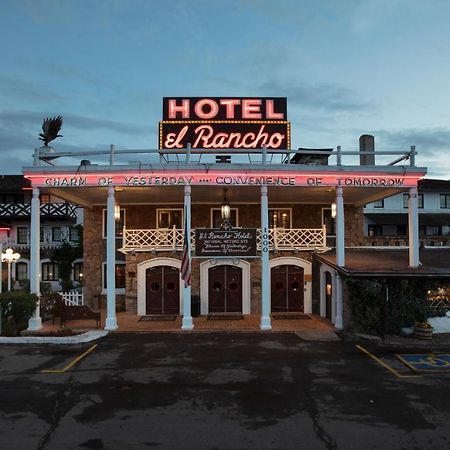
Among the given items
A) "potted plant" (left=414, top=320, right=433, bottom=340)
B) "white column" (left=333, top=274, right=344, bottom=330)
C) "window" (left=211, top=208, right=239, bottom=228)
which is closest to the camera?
"potted plant" (left=414, top=320, right=433, bottom=340)

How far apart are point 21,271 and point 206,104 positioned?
2647cm

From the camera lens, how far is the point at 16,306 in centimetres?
1414

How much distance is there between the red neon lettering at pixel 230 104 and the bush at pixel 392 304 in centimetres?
831

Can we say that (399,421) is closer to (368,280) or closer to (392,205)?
(368,280)

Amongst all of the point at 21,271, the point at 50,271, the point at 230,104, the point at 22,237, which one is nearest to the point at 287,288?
the point at 230,104

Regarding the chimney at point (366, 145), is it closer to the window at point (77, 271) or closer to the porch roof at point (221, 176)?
the porch roof at point (221, 176)

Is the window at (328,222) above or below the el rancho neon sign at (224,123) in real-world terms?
below

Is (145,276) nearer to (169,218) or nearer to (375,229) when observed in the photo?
(169,218)

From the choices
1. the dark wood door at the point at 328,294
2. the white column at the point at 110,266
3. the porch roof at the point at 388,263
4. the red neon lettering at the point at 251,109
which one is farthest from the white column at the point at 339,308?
the white column at the point at 110,266

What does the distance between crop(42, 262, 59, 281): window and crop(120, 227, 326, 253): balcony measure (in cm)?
1879

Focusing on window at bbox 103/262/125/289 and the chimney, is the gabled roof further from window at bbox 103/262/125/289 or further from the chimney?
the chimney

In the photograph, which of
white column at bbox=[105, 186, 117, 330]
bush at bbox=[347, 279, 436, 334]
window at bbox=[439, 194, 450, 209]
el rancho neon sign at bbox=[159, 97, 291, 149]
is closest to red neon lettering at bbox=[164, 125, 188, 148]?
el rancho neon sign at bbox=[159, 97, 291, 149]

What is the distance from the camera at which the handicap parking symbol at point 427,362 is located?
10359 millimetres

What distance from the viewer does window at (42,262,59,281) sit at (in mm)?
35094
